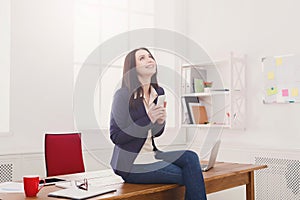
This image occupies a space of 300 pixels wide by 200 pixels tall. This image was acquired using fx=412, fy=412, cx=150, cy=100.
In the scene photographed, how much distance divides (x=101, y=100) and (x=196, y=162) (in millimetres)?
2034

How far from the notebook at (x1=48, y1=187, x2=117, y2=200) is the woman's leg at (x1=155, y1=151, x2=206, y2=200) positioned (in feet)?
1.33

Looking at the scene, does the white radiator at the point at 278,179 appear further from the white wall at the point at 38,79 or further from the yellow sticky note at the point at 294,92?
the white wall at the point at 38,79

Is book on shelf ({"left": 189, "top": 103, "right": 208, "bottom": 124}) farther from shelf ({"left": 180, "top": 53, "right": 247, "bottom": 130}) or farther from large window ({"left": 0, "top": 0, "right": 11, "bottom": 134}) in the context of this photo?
large window ({"left": 0, "top": 0, "right": 11, "bottom": 134})

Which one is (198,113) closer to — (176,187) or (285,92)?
(285,92)

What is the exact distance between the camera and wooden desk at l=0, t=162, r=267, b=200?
195 centimetres

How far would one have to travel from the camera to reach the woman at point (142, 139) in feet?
7.09

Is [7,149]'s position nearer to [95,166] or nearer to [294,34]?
[95,166]

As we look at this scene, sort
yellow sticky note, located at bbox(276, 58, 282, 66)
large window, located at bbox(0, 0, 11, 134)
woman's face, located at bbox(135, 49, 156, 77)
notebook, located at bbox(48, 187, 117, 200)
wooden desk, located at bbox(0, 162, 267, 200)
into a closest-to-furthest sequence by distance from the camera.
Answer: notebook, located at bbox(48, 187, 117, 200) → wooden desk, located at bbox(0, 162, 267, 200) → woman's face, located at bbox(135, 49, 156, 77) → large window, located at bbox(0, 0, 11, 134) → yellow sticky note, located at bbox(276, 58, 282, 66)

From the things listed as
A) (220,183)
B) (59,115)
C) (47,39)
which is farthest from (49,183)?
(47,39)

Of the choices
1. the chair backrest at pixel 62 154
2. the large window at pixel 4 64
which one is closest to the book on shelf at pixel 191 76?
the chair backrest at pixel 62 154

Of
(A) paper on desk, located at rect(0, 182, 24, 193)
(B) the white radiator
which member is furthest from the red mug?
(B) the white radiator

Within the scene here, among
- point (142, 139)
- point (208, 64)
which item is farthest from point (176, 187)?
point (208, 64)

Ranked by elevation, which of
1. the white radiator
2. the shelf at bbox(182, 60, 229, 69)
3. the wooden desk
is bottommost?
the white radiator

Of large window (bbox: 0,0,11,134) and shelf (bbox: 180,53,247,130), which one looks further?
shelf (bbox: 180,53,247,130)
